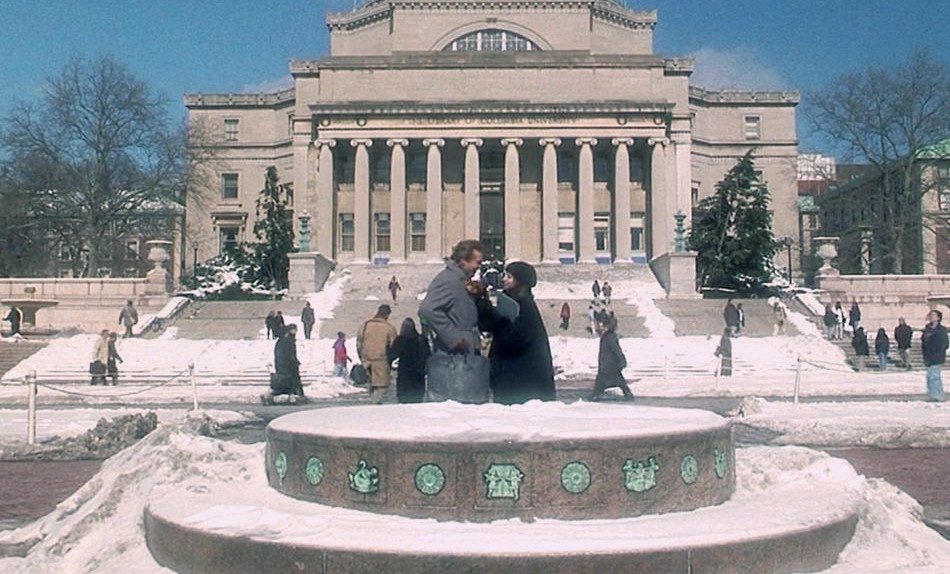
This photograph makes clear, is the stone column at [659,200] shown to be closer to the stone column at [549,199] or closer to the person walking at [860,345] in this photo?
the stone column at [549,199]

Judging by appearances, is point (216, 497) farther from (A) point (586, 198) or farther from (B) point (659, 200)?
(B) point (659, 200)

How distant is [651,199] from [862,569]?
55.9 meters

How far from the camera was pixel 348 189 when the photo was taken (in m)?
63.5

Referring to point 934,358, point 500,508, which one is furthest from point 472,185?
point 500,508

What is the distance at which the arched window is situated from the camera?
A: 228 ft

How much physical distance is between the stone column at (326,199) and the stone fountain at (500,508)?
177ft

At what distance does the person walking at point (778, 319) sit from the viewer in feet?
130

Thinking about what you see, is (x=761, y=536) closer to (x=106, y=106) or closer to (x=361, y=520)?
(x=361, y=520)

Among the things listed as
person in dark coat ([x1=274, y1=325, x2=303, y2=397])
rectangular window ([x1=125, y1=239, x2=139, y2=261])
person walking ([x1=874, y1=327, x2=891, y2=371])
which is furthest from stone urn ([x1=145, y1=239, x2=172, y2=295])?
person walking ([x1=874, y1=327, x2=891, y2=371])

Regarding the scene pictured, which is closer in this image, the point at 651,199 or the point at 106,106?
the point at 106,106

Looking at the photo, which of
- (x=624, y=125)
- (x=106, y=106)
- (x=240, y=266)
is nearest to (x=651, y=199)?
(x=624, y=125)

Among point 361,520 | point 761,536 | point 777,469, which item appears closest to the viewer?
point 761,536

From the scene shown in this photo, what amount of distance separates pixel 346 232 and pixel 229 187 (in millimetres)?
17406

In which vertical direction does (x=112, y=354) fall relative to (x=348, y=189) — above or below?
below
